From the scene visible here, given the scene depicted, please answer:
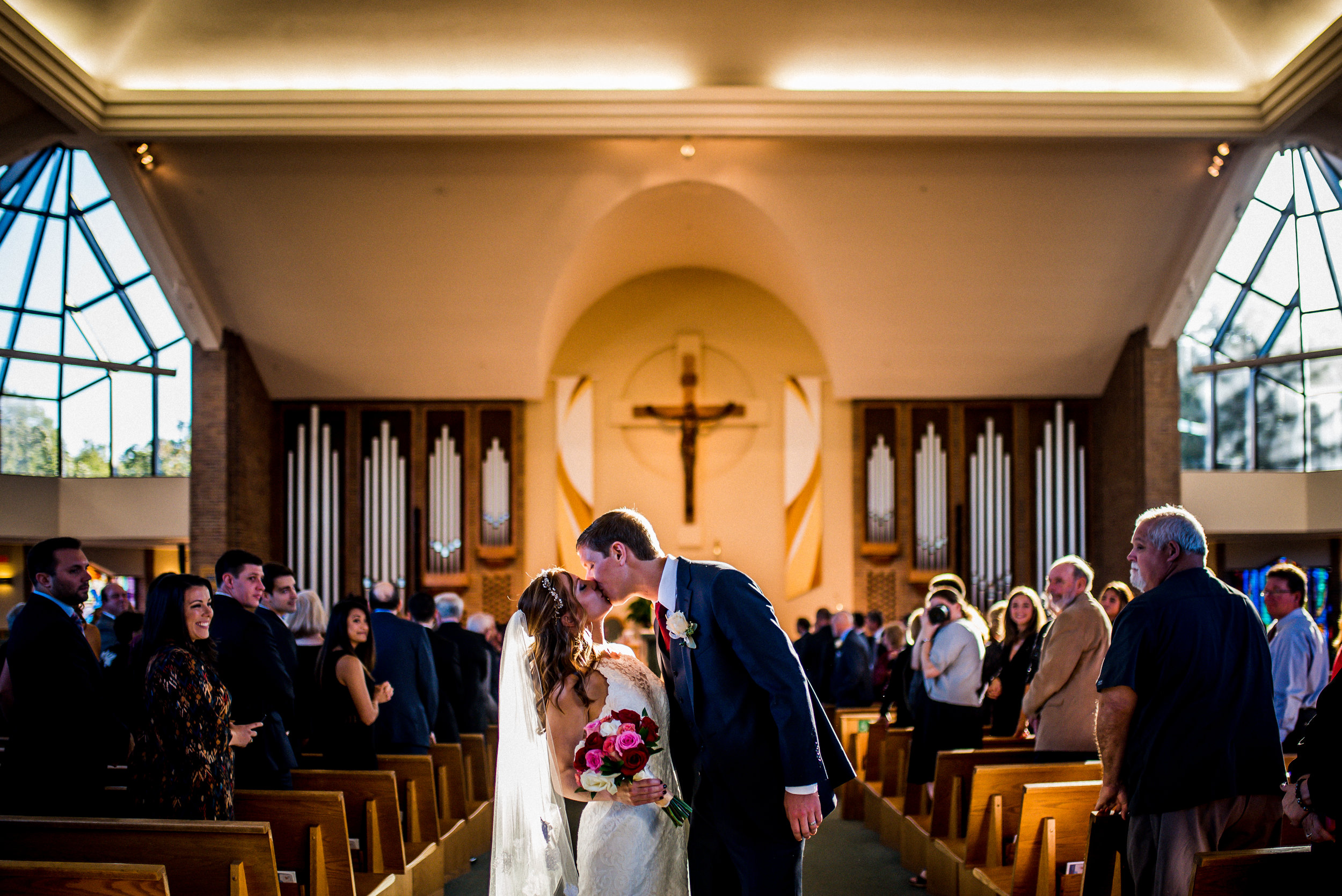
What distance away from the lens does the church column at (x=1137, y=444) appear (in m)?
12.8

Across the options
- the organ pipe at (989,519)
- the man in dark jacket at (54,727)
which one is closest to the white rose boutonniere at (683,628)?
the man in dark jacket at (54,727)

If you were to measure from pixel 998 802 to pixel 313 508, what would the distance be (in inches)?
432

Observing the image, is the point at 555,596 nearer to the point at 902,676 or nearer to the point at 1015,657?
the point at 1015,657

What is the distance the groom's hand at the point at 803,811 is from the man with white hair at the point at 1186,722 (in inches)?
40.5

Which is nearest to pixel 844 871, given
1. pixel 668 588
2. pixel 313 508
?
pixel 668 588

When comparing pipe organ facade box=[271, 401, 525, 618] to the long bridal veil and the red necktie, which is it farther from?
the red necktie

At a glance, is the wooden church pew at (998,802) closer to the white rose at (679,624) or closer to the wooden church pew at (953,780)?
the wooden church pew at (953,780)

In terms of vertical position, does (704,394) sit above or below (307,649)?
above

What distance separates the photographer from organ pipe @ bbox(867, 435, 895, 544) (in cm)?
1403

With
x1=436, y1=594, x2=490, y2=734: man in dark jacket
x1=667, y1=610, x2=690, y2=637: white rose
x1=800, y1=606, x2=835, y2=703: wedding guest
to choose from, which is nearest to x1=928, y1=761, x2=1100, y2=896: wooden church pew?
x1=667, y1=610, x2=690, y2=637: white rose

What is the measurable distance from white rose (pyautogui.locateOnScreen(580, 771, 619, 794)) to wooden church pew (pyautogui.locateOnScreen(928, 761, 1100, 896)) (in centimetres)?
221

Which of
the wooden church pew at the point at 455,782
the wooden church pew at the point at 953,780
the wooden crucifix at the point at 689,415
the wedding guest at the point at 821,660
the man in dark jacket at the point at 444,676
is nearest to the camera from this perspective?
the wooden church pew at the point at 953,780

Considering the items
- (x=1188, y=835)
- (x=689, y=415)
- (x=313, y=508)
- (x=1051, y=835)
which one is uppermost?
(x=689, y=415)

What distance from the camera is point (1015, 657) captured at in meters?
5.89
